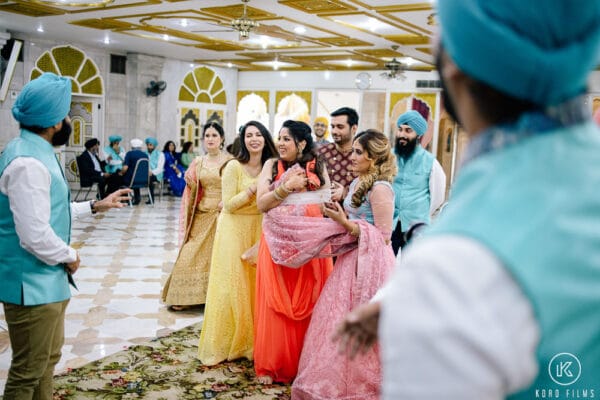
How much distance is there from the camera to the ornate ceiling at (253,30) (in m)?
8.50

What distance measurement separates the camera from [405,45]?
1139cm

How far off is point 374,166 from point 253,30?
760 centimetres

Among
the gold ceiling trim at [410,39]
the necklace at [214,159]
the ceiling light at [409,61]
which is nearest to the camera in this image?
the necklace at [214,159]

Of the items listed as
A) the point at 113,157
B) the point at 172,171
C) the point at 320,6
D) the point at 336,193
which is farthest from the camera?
the point at 172,171

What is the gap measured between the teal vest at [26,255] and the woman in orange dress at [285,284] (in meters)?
1.36

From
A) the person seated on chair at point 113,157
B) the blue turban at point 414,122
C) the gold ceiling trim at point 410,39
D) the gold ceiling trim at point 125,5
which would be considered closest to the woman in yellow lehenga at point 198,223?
the blue turban at point 414,122

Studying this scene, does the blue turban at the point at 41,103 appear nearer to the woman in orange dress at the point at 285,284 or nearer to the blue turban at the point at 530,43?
the woman in orange dress at the point at 285,284

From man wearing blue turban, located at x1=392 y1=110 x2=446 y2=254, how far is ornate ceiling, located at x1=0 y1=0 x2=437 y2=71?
10.3 ft

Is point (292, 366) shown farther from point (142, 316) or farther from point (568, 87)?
point (568, 87)

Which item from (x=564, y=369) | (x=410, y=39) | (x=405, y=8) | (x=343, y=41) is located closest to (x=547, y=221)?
(x=564, y=369)

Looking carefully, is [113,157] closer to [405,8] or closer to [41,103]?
[405,8]

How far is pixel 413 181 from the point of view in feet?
17.0

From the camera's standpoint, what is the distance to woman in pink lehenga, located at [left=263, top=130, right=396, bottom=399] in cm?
312

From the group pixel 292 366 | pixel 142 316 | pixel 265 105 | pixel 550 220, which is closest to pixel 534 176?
pixel 550 220
